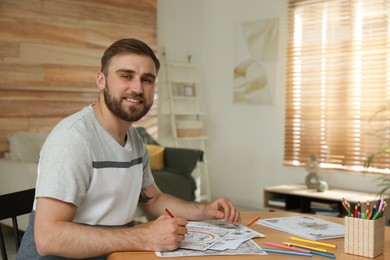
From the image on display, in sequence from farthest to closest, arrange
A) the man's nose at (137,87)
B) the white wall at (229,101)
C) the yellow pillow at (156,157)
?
the white wall at (229,101) → the yellow pillow at (156,157) → the man's nose at (137,87)

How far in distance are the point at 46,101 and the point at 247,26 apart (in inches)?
90.2

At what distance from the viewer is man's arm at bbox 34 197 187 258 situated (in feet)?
4.52

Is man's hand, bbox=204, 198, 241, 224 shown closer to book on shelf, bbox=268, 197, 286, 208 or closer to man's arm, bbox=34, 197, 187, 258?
man's arm, bbox=34, 197, 187, 258

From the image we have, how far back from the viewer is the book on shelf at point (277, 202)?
4766 mm

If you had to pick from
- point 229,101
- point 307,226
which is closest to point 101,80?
point 307,226

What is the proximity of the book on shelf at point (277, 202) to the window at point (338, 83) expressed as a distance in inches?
24.7

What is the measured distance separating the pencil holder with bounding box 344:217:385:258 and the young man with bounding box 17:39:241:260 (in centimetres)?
41

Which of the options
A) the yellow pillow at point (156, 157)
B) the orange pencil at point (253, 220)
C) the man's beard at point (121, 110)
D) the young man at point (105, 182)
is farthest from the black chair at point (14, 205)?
the yellow pillow at point (156, 157)

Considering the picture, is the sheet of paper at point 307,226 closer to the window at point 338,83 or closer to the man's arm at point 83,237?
the man's arm at point 83,237

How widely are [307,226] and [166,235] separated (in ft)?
1.76

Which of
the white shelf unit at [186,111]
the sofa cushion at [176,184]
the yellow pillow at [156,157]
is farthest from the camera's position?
the white shelf unit at [186,111]

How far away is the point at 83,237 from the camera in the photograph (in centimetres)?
138

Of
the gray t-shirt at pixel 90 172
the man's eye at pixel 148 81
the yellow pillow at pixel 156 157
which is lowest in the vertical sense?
the yellow pillow at pixel 156 157

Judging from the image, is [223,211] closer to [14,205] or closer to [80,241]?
[80,241]
